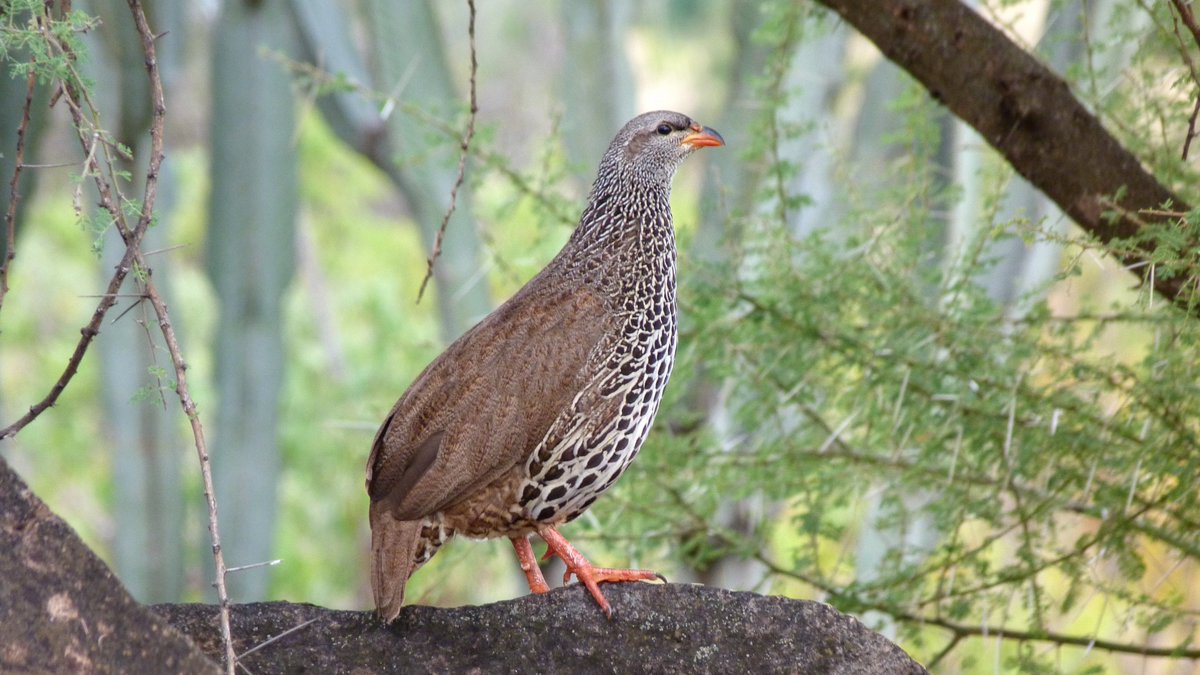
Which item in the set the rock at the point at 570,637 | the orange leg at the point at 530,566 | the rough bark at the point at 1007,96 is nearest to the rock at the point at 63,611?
the rock at the point at 570,637

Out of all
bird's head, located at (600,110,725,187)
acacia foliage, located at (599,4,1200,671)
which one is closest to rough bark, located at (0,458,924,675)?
acacia foliage, located at (599,4,1200,671)

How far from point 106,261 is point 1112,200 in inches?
307

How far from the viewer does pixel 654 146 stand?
5.30m

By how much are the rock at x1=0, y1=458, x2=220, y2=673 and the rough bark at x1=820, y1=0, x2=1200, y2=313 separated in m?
3.38

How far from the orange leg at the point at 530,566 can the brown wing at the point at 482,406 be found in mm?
489

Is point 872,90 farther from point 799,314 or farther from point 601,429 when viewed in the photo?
point 601,429

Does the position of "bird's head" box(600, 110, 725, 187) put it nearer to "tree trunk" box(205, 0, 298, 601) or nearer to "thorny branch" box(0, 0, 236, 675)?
"thorny branch" box(0, 0, 236, 675)

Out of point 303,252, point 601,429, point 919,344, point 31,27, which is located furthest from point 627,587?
point 303,252

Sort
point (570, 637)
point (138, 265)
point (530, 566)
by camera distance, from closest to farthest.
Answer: point (138, 265) → point (570, 637) → point (530, 566)

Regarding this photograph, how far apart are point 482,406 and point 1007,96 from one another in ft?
7.45

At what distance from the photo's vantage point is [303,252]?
66.4 ft

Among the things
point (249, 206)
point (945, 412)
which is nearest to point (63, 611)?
point (945, 412)

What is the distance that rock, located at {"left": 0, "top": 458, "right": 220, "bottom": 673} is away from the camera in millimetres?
3064

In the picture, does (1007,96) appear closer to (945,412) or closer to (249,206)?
(945,412)
